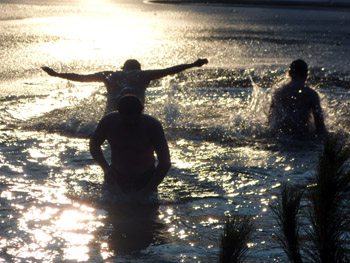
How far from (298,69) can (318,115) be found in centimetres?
69

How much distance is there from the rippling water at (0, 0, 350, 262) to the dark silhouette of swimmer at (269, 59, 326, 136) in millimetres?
295

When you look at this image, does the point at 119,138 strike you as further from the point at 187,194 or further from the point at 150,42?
the point at 150,42

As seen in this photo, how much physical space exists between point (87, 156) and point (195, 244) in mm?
3218

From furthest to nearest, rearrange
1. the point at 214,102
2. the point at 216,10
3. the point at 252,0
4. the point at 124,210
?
the point at 252,0 < the point at 216,10 < the point at 214,102 < the point at 124,210

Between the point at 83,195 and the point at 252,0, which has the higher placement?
the point at 252,0

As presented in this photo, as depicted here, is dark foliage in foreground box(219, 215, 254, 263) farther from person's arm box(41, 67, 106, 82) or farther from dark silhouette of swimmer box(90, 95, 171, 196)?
person's arm box(41, 67, 106, 82)

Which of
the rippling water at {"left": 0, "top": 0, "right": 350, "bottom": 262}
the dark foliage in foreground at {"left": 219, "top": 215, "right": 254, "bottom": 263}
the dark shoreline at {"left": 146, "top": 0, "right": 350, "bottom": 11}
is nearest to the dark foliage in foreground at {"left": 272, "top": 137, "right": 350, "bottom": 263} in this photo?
the dark foliage in foreground at {"left": 219, "top": 215, "right": 254, "bottom": 263}

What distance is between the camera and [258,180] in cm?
805

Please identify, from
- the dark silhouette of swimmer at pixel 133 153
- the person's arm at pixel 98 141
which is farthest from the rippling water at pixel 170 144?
the person's arm at pixel 98 141

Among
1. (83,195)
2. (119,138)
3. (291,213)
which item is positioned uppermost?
(291,213)

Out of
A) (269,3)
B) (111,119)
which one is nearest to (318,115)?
(111,119)

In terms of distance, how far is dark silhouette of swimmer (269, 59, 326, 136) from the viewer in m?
9.96

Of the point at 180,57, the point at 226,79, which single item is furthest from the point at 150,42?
the point at 226,79

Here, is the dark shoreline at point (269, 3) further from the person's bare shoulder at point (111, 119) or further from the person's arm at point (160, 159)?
the person's arm at point (160, 159)
